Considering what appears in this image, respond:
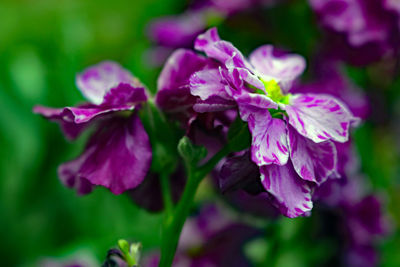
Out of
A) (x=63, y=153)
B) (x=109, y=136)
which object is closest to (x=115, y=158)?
(x=109, y=136)

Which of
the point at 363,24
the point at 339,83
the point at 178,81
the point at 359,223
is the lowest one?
the point at 359,223

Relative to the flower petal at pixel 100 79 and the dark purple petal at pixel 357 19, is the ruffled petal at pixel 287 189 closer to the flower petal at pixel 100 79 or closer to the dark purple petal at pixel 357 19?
the flower petal at pixel 100 79

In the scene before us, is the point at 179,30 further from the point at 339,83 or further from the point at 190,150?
the point at 190,150

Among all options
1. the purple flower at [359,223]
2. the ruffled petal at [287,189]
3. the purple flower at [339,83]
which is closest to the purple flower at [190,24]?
the purple flower at [339,83]

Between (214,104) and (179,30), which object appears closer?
(214,104)

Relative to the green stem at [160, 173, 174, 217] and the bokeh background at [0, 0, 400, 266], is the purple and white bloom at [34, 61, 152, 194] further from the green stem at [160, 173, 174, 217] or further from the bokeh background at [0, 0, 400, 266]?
the bokeh background at [0, 0, 400, 266]

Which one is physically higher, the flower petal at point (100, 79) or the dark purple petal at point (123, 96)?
the dark purple petal at point (123, 96)

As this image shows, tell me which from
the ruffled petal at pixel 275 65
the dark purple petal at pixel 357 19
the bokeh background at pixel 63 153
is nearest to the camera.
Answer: the ruffled petal at pixel 275 65
